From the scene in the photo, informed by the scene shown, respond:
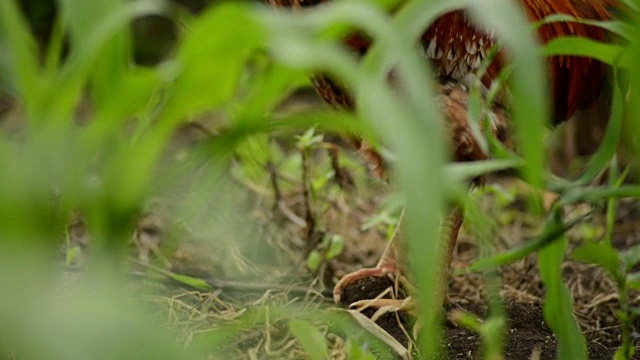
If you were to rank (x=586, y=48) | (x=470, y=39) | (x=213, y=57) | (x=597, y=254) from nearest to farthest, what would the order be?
(x=213, y=57), (x=586, y=48), (x=597, y=254), (x=470, y=39)

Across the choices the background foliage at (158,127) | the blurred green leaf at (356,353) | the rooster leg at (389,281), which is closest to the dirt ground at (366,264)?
the rooster leg at (389,281)

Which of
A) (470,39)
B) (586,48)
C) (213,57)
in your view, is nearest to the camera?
(213,57)

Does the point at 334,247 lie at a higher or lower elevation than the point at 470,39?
lower

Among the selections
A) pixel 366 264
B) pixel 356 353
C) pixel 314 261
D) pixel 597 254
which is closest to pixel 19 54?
pixel 356 353

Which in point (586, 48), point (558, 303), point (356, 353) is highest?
point (586, 48)

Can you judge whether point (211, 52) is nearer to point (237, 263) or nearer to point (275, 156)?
point (237, 263)

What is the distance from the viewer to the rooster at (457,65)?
1774 millimetres

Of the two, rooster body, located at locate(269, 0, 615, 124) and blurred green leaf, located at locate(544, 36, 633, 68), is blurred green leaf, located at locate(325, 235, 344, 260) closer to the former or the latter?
rooster body, located at locate(269, 0, 615, 124)

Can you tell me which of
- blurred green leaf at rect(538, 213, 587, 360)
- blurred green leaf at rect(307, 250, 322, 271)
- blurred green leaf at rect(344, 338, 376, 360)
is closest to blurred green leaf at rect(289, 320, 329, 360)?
blurred green leaf at rect(344, 338, 376, 360)

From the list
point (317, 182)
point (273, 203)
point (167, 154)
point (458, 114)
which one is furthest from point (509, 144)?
point (167, 154)

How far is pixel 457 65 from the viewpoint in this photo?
5.98 ft

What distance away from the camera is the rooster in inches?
69.9

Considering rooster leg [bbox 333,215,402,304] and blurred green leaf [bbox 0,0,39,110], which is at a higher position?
blurred green leaf [bbox 0,0,39,110]

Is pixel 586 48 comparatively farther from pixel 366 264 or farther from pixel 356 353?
pixel 366 264
